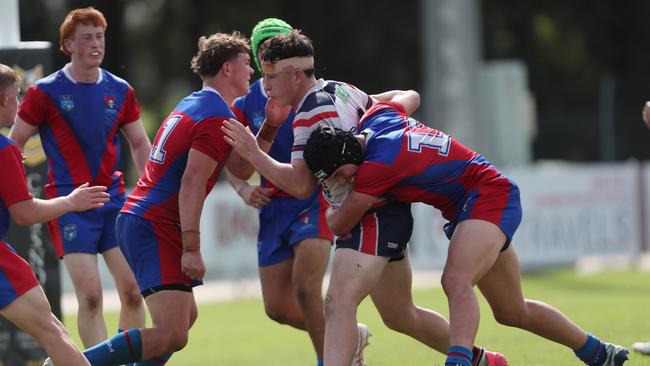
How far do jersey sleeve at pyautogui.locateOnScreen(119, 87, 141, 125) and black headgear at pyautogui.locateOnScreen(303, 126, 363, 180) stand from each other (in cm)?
223

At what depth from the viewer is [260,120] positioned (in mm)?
8398

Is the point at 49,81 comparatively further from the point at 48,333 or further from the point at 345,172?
the point at 345,172

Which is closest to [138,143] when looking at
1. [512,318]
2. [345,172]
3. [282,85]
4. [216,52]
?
[216,52]

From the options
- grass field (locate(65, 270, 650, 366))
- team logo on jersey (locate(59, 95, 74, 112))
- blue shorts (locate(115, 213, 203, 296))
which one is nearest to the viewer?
blue shorts (locate(115, 213, 203, 296))

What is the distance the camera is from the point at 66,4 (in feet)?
84.7

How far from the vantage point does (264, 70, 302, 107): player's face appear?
680 cm

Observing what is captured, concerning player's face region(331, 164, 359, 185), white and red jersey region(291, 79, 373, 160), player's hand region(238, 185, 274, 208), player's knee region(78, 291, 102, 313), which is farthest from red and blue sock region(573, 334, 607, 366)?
player's knee region(78, 291, 102, 313)

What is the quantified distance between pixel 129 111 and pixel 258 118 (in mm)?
891

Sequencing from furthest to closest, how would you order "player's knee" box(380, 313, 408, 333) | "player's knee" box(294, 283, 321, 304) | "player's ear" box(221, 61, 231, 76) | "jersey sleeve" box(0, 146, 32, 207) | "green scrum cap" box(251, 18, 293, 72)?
"player's knee" box(294, 283, 321, 304) < "green scrum cap" box(251, 18, 293, 72) < "player's knee" box(380, 313, 408, 333) < "player's ear" box(221, 61, 231, 76) < "jersey sleeve" box(0, 146, 32, 207)

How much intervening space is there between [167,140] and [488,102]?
1579cm

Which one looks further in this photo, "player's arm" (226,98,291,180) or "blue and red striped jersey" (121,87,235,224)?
"player's arm" (226,98,291,180)

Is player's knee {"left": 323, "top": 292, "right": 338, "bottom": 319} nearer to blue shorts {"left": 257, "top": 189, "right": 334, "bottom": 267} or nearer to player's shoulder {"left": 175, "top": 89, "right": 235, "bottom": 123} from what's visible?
player's shoulder {"left": 175, "top": 89, "right": 235, "bottom": 123}

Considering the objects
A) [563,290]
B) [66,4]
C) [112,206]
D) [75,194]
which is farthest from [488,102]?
[75,194]

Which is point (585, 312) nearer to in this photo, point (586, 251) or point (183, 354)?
point (183, 354)
